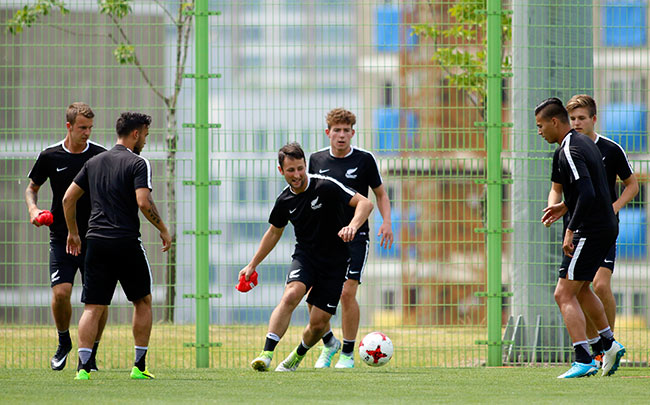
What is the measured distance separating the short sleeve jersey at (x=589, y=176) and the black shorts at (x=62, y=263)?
3784 millimetres

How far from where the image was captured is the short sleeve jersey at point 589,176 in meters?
7.45

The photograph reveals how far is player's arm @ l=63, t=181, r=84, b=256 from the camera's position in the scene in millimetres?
7715

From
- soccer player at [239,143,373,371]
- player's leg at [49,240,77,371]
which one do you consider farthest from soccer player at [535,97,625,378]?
player's leg at [49,240,77,371]

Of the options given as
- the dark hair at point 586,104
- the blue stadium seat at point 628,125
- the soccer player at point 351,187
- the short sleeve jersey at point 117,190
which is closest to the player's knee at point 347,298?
the soccer player at point 351,187

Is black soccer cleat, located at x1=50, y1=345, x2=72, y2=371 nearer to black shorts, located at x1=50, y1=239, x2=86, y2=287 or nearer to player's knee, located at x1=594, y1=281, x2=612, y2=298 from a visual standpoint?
black shorts, located at x1=50, y1=239, x2=86, y2=287

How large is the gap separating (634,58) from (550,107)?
2.65 m

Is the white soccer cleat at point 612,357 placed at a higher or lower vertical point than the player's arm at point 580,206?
lower

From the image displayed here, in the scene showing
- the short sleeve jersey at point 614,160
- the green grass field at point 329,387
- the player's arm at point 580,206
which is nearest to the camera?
the green grass field at point 329,387

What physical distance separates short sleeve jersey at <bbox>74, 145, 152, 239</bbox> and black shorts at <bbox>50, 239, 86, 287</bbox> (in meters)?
1.38

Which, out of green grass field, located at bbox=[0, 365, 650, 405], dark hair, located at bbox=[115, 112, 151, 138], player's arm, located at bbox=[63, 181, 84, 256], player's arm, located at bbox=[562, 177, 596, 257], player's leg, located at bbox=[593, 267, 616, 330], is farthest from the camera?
player's leg, located at bbox=[593, 267, 616, 330]

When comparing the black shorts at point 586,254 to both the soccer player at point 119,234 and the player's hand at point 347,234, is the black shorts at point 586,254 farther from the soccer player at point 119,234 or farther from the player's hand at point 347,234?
the soccer player at point 119,234

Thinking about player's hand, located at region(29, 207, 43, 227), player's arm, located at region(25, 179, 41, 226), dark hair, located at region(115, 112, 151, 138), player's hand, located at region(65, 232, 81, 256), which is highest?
dark hair, located at region(115, 112, 151, 138)

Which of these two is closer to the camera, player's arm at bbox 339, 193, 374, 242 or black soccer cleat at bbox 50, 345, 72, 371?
player's arm at bbox 339, 193, 374, 242

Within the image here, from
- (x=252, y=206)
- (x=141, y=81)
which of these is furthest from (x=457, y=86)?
(x=141, y=81)
